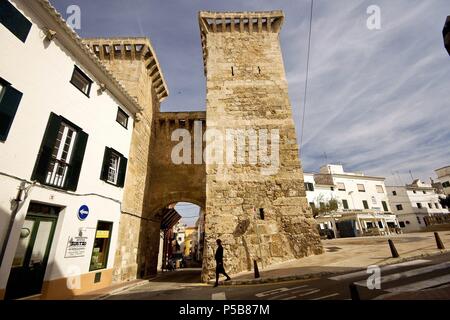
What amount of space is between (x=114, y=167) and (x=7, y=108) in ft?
15.5

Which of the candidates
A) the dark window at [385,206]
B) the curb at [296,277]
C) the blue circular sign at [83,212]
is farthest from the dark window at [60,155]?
the dark window at [385,206]

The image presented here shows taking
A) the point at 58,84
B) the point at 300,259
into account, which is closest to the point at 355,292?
the point at 300,259

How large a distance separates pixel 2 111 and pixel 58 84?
2.12m

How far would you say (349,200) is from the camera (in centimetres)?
3288

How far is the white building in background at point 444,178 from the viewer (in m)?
36.8

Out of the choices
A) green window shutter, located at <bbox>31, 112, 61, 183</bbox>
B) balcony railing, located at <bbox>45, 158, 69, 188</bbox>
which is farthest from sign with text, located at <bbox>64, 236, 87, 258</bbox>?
green window shutter, located at <bbox>31, 112, 61, 183</bbox>

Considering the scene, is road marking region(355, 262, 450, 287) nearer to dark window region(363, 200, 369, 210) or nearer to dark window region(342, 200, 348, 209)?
dark window region(342, 200, 348, 209)

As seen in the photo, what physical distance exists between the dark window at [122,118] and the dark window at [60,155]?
8.59ft

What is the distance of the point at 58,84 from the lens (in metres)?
6.93

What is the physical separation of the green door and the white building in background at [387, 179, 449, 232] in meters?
46.2

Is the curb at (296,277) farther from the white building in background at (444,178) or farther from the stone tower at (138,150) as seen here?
the white building in background at (444,178)

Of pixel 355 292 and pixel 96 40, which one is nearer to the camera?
pixel 355 292

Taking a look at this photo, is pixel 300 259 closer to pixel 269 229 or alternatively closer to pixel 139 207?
pixel 269 229

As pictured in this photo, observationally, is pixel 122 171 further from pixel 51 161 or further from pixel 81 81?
pixel 81 81
